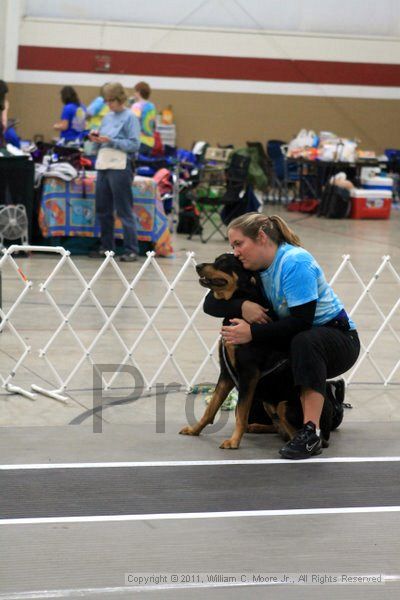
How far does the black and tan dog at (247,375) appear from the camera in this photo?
4195 millimetres

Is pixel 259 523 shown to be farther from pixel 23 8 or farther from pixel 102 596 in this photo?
pixel 23 8

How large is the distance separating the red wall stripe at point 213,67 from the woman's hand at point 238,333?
14.4 metres

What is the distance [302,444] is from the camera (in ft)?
13.6

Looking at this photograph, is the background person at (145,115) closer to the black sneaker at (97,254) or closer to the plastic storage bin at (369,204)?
the black sneaker at (97,254)

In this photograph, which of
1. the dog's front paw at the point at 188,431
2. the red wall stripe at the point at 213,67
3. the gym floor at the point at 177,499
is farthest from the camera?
the red wall stripe at the point at 213,67

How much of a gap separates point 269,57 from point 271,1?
0.98 metres

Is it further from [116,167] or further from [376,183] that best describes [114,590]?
[376,183]

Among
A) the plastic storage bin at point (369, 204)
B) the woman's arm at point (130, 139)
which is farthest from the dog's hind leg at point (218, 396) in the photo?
the plastic storage bin at point (369, 204)

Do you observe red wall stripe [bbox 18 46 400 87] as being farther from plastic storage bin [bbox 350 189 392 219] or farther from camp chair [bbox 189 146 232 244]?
camp chair [bbox 189 146 232 244]

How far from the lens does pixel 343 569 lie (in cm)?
307

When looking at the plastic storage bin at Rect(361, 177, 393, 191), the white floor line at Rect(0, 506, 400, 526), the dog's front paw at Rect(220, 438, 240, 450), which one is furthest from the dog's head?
the plastic storage bin at Rect(361, 177, 393, 191)

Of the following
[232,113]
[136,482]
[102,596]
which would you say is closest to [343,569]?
[102,596]

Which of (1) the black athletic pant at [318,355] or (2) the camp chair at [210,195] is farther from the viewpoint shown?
(2) the camp chair at [210,195]

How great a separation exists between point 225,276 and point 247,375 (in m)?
0.40
